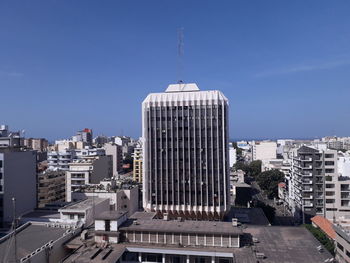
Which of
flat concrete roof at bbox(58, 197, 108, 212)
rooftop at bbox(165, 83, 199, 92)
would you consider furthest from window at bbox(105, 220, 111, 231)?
rooftop at bbox(165, 83, 199, 92)

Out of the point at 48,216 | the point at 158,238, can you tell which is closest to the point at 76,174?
the point at 48,216

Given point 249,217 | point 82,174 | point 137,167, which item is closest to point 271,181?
point 137,167

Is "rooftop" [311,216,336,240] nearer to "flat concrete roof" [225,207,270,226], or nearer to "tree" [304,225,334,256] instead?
"tree" [304,225,334,256]

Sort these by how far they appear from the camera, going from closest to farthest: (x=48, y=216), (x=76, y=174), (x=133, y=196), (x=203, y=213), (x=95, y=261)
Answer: (x=95, y=261) → (x=48, y=216) → (x=203, y=213) → (x=133, y=196) → (x=76, y=174)

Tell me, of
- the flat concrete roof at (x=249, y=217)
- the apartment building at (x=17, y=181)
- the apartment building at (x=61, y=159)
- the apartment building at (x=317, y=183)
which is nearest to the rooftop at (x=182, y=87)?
the flat concrete roof at (x=249, y=217)

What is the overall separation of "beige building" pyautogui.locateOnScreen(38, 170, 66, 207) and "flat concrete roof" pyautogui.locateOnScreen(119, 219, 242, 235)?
39.7 metres

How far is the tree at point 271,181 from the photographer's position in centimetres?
9025

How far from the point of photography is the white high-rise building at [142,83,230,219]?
157 ft

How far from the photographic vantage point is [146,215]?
38.1m

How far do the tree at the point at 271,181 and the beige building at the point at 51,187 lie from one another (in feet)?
199

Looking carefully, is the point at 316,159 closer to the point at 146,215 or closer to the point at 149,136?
the point at 149,136

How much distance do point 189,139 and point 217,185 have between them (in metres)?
9.04

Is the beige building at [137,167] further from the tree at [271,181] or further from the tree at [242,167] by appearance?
the tree at [242,167]

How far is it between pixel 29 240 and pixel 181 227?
15347 millimetres
